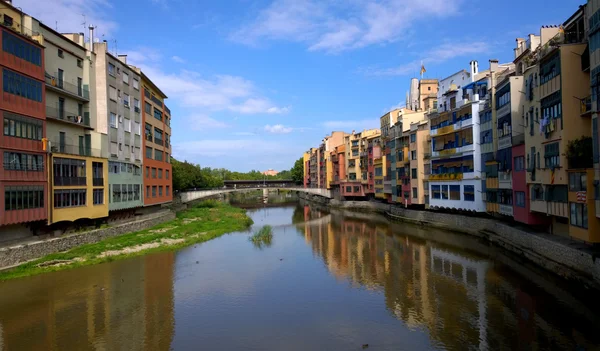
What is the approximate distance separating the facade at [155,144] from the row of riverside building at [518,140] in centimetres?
3241

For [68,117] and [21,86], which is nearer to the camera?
[21,86]

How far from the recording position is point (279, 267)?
3028 cm

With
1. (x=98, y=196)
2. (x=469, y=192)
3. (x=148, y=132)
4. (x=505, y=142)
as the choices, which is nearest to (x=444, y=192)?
(x=469, y=192)

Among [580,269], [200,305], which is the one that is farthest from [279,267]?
[580,269]

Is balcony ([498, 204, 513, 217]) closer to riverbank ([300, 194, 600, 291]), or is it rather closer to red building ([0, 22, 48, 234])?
riverbank ([300, 194, 600, 291])

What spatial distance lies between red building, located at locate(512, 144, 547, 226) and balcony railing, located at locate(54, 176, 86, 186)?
33981 mm

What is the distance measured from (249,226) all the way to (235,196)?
280 feet

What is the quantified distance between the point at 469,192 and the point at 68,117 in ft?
123

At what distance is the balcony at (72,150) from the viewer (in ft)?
101

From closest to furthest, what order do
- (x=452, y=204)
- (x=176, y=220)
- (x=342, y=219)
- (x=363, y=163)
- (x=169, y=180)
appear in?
(x=452, y=204), (x=176, y=220), (x=169, y=180), (x=342, y=219), (x=363, y=163)

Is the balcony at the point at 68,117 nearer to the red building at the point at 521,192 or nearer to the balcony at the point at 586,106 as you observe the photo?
the balcony at the point at 586,106

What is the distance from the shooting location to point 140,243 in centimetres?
3616

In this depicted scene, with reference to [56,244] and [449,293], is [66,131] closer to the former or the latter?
[56,244]

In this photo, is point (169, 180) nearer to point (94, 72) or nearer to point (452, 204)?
point (94, 72)
